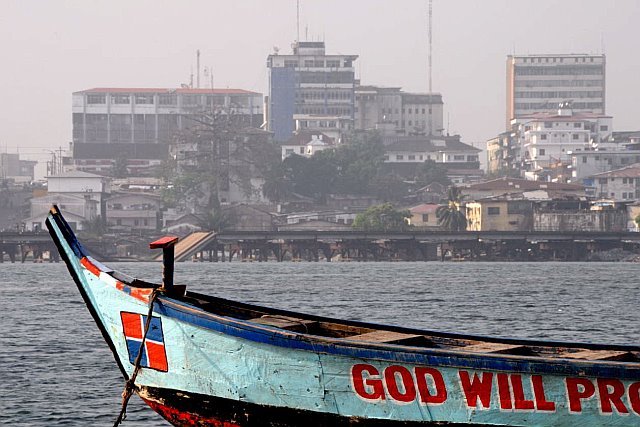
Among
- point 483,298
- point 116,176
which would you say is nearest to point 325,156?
point 116,176

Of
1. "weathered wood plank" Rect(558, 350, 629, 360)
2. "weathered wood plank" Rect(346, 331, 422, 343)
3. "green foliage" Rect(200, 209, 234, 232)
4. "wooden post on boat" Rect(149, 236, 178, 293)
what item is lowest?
"green foliage" Rect(200, 209, 234, 232)

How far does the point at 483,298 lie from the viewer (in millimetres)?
62125

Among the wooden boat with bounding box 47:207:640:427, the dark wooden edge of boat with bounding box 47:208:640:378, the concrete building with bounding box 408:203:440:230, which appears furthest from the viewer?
the concrete building with bounding box 408:203:440:230

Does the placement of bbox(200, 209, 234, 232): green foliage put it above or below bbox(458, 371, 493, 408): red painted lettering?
below

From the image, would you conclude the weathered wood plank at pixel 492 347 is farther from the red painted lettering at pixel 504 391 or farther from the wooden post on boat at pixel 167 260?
the wooden post on boat at pixel 167 260

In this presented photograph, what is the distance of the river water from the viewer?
27.0m

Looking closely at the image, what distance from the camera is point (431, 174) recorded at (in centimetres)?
17800

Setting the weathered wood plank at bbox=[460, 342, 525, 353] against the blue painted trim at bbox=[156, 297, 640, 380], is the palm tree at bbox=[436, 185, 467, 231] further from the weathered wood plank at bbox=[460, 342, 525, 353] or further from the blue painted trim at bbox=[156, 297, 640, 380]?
the blue painted trim at bbox=[156, 297, 640, 380]

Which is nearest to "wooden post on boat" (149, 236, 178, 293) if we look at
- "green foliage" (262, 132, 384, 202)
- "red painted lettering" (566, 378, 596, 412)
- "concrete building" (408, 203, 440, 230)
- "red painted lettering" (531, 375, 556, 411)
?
"red painted lettering" (531, 375, 556, 411)

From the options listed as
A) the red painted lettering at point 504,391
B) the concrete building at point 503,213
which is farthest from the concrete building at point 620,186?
the red painted lettering at point 504,391

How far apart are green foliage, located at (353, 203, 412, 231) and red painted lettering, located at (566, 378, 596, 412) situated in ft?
398

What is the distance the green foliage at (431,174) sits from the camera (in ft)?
583

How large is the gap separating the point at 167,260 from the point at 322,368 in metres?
2.88

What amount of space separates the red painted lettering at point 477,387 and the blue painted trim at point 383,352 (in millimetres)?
131
